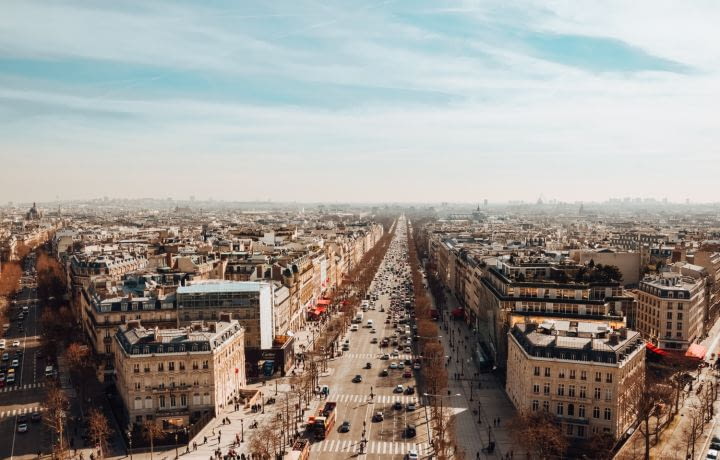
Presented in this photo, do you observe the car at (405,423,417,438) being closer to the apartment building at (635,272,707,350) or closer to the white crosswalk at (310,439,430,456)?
the white crosswalk at (310,439,430,456)

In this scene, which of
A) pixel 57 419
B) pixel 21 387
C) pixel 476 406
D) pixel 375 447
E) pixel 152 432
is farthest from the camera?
pixel 21 387

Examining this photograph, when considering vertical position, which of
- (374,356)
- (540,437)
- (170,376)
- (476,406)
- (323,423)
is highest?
(170,376)

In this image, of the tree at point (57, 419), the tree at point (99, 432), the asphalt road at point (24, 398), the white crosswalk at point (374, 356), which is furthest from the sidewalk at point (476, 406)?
the asphalt road at point (24, 398)

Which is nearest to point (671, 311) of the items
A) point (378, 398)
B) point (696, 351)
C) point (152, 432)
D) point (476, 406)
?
point (696, 351)

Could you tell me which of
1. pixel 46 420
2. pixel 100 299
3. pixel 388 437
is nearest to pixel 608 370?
pixel 388 437

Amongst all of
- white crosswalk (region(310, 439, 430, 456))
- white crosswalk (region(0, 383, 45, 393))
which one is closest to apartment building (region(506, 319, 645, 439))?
white crosswalk (region(310, 439, 430, 456))

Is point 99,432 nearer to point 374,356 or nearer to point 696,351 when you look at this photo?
point 374,356
